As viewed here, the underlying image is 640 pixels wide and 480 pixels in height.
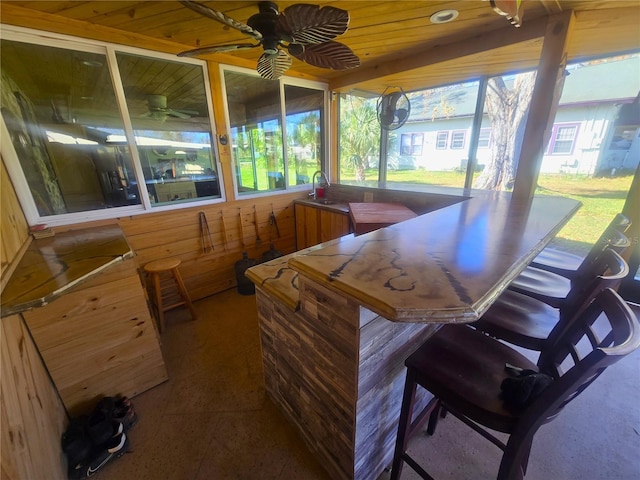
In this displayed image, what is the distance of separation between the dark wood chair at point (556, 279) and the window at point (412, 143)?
285cm

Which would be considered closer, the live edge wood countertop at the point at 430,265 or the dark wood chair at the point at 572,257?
the live edge wood countertop at the point at 430,265

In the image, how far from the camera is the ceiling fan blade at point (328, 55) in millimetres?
1577

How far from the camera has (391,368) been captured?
3.44 feet

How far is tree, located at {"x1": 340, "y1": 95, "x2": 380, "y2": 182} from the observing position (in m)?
3.81

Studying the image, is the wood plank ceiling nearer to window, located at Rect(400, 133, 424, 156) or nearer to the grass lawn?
window, located at Rect(400, 133, 424, 156)

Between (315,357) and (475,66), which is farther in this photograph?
(475,66)

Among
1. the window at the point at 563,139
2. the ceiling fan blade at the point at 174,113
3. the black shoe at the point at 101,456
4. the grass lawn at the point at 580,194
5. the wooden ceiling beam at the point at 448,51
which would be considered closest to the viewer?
the black shoe at the point at 101,456

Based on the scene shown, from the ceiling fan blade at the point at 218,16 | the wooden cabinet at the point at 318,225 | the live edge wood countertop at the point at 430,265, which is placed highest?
the ceiling fan blade at the point at 218,16

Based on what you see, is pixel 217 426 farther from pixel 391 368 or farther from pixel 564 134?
pixel 564 134

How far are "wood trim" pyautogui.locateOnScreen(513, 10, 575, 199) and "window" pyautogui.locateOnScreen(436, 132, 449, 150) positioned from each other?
7.35 ft

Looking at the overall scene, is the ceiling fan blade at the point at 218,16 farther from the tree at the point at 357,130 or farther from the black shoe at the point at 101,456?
the tree at the point at 357,130

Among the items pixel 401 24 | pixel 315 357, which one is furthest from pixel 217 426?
pixel 401 24

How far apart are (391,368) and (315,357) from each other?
320 millimetres

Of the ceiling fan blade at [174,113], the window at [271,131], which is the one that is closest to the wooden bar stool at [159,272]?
the window at [271,131]
